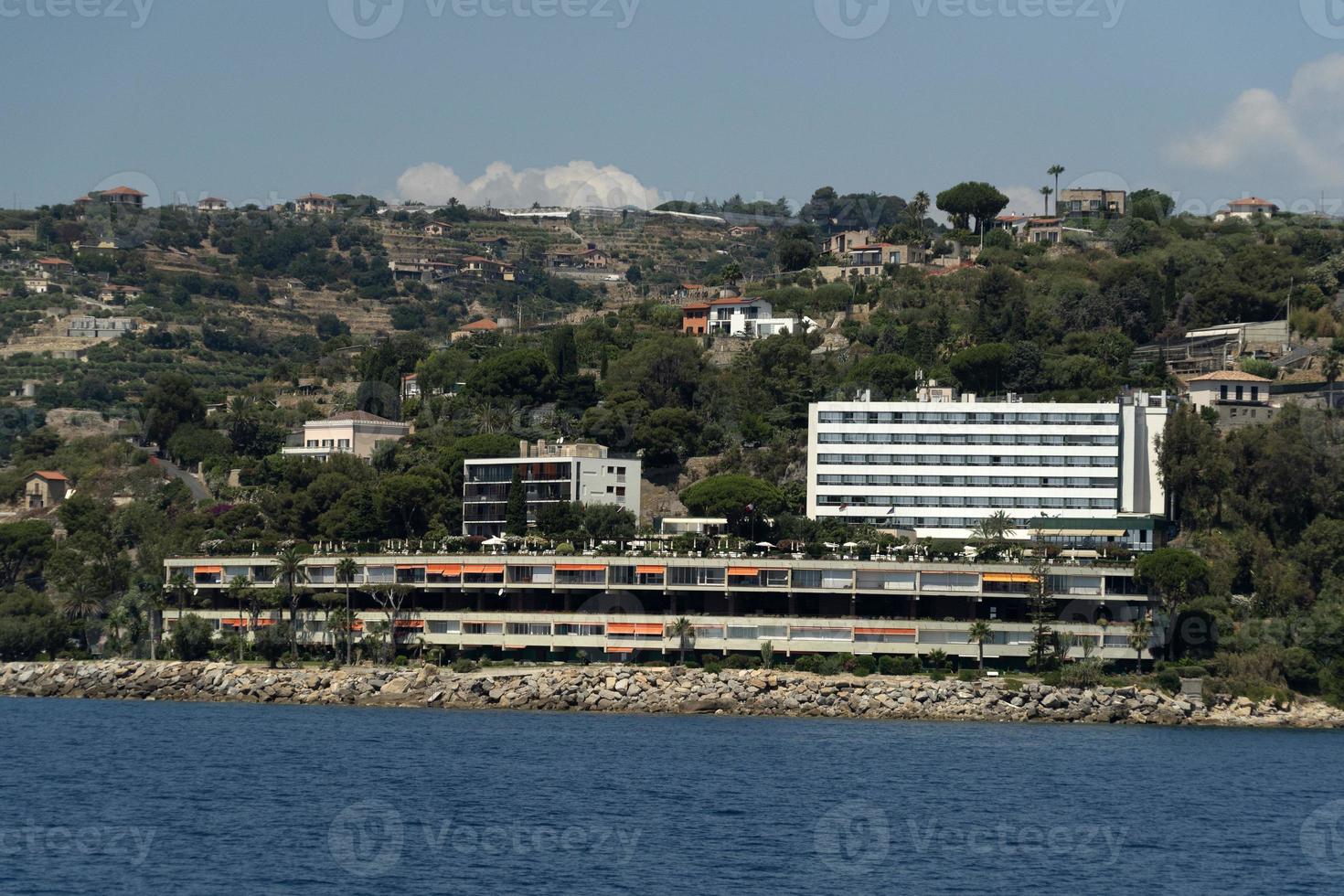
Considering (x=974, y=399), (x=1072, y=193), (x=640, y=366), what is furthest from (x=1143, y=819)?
(x=1072, y=193)

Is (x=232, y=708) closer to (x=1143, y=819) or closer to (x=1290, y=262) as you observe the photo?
(x=1143, y=819)

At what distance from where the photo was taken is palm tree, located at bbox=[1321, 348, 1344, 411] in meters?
128

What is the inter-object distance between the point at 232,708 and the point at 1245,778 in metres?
48.6

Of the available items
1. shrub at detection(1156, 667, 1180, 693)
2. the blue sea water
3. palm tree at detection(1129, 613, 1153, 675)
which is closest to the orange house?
palm tree at detection(1129, 613, 1153, 675)

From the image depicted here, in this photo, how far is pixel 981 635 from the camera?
9469 centimetres

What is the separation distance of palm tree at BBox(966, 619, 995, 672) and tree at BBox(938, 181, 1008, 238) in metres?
95.2

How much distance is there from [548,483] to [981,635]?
36.4 m

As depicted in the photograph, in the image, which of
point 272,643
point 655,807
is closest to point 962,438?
point 272,643

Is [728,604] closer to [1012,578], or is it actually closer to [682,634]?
[682,634]

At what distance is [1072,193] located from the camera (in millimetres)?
198625

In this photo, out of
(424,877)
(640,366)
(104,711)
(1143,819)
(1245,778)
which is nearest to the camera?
(424,877)

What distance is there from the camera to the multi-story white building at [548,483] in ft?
396

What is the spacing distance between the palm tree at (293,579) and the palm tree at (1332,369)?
69.4 m

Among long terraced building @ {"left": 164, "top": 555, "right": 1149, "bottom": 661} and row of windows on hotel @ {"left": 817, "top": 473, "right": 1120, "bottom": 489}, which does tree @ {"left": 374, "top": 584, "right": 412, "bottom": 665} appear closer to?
long terraced building @ {"left": 164, "top": 555, "right": 1149, "bottom": 661}
